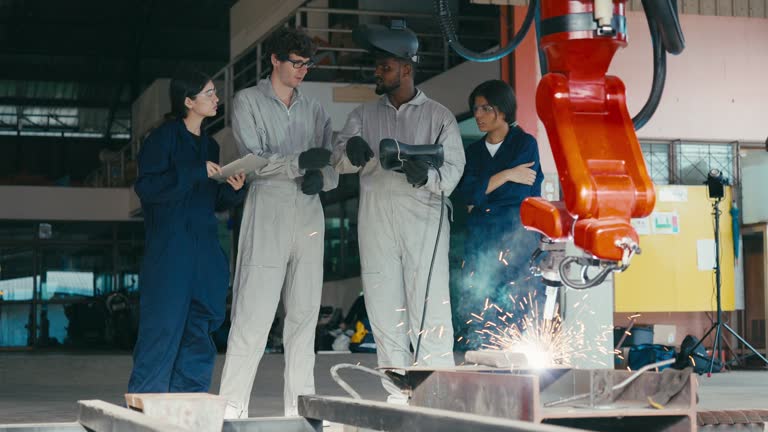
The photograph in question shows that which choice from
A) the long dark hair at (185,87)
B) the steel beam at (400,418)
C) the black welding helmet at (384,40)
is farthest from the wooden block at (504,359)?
the long dark hair at (185,87)

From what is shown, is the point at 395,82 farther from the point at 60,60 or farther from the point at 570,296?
the point at 60,60

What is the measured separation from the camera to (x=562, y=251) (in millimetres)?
2430

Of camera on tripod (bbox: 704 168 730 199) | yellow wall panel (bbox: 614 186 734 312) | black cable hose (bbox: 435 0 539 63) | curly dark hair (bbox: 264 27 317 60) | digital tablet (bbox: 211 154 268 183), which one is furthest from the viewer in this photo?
yellow wall panel (bbox: 614 186 734 312)

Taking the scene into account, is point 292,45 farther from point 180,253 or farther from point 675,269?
point 675,269

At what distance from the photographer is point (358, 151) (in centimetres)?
417

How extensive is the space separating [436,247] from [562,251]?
2021 mm

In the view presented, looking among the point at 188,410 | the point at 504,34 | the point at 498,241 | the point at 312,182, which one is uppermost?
the point at 504,34

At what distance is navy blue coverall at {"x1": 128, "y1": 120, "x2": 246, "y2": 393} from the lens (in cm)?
426

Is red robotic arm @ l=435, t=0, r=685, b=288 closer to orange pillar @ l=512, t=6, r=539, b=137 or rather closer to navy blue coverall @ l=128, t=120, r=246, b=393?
navy blue coverall @ l=128, t=120, r=246, b=393

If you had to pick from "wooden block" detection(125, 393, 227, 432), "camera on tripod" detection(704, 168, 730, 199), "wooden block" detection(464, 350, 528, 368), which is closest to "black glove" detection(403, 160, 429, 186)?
"wooden block" detection(464, 350, 528, 368)

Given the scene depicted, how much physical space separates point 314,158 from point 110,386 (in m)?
3.44

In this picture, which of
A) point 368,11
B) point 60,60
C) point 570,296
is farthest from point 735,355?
point 60,60

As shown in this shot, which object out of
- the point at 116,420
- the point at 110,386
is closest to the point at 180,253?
the point at 116,420

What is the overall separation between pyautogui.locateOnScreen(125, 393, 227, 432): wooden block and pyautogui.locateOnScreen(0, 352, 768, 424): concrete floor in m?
1.88
